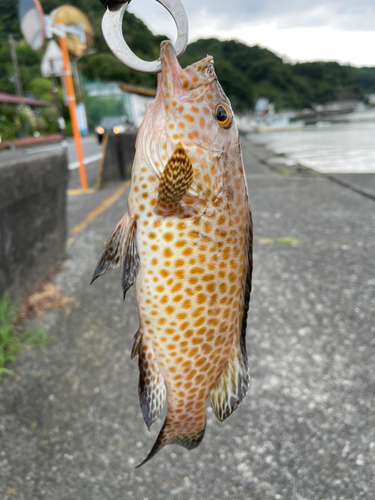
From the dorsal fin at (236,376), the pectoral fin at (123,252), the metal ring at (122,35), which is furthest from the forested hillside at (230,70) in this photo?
the dorsal fin at (236,376)

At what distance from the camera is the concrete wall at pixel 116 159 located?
933 centimetres

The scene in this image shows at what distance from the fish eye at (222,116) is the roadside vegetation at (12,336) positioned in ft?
9.56

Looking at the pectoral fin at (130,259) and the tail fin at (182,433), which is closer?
the pectoral fin at (130,259)

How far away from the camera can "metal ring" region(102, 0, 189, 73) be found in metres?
0.63

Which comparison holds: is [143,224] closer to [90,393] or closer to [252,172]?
[90,393]

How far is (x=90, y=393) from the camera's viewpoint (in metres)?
3.02

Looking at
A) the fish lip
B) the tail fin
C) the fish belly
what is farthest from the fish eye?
the tail fin

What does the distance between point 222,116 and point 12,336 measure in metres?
3.21

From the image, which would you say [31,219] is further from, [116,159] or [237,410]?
[116,159]

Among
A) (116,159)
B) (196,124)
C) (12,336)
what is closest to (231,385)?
(196,124)

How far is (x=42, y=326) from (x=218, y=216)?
3325mm

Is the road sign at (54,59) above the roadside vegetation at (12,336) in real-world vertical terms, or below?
above

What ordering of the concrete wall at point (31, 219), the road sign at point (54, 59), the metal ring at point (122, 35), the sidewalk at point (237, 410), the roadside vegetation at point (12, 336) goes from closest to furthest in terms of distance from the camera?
the metal ring at point (122, 35), the sidewalk at point (237, 410), the roadside vegetation at point (12, 336), the concrete wall at point (31, 219), the road sign at point (54, 59)

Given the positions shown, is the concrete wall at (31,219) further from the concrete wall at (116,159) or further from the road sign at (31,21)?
the concrete wall at (116,159)
